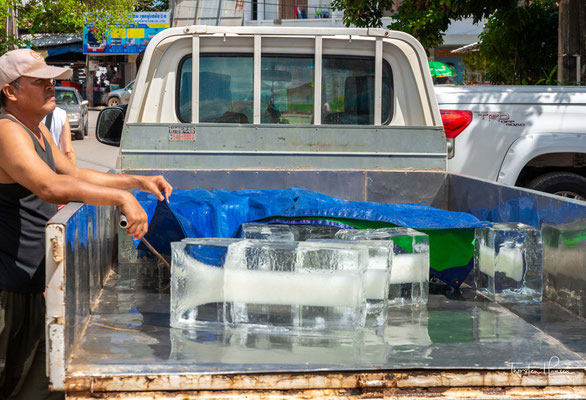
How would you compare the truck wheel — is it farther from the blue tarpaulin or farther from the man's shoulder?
the man's shoulder

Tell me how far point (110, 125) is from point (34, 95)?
2.65m

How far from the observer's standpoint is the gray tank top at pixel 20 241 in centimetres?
333

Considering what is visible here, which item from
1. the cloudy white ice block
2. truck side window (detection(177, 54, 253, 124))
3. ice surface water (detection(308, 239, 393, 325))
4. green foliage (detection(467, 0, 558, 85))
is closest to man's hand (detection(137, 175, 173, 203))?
the cloudy white ice block

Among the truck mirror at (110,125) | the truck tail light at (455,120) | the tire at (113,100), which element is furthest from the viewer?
the tire at (113,100)

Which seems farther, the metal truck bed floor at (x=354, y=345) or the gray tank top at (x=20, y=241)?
the gray tank top at (x=20, y=241)

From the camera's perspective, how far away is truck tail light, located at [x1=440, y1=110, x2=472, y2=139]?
292 inches

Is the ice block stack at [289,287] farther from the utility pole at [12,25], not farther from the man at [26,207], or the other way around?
the utility pole at [12,25]

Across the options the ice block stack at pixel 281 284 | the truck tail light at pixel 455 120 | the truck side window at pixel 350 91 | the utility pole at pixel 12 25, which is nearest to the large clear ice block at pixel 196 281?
the ice block stack at pixel 281 284

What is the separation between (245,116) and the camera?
5.84 metres

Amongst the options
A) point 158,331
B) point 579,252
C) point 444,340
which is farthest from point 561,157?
point 158,331

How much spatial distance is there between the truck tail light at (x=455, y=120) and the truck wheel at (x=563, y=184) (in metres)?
0.88

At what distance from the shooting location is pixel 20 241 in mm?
3357

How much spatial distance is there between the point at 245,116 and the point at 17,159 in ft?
9.18

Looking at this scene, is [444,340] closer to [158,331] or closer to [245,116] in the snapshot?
[158,331]
